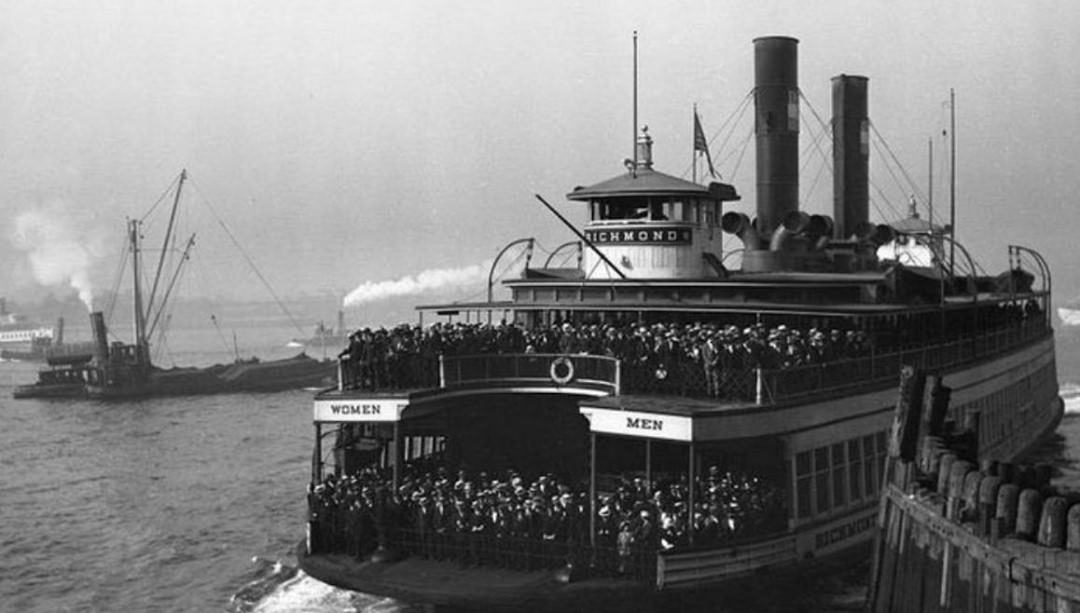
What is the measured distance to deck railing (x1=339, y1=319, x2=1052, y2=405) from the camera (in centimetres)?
2392

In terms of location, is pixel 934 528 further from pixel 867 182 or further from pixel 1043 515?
pixel 867 182

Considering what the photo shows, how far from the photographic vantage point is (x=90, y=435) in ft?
243

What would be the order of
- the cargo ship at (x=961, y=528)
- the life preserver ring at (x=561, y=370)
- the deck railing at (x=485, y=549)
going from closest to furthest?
the cargo ship at (x=961, y=528) < the deck railing at (x=485, y=549) < the life preserver ring at (x=561, y=370)

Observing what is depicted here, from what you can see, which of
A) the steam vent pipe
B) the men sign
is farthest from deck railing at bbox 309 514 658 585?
the steam vent pipe

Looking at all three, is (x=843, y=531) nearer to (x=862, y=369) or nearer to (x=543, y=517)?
(x=862, y=369)

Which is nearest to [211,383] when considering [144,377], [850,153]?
[144,377]

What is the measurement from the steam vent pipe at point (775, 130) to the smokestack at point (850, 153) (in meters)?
10.2

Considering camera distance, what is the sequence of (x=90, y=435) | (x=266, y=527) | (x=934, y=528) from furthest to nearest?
1. (x=90, y=435)
2. (x=266, y=527)
3. (x=934, y=528)

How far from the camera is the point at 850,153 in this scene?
55.6m

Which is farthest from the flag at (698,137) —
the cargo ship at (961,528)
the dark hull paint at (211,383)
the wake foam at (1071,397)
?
the dark hull paint at (211,383)

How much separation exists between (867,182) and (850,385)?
32330mm

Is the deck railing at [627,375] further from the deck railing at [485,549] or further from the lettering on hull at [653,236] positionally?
the lettering on hull at [653,236]

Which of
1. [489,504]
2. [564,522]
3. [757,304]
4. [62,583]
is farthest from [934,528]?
[62,583]

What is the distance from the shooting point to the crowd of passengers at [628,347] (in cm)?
2431
